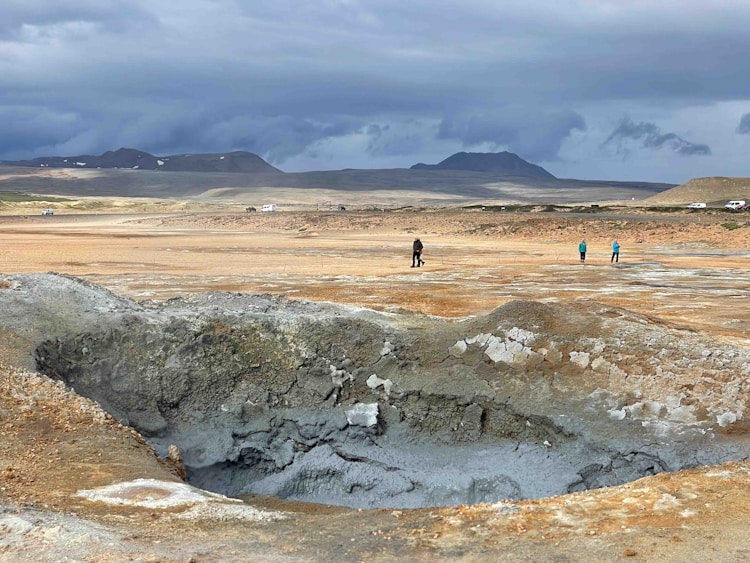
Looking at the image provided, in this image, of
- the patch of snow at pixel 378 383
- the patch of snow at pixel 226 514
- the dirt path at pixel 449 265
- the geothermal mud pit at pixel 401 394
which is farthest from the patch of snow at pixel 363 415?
the dirt path at pixel 449 265

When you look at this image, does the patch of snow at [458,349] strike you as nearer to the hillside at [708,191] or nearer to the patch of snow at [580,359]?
the patch of snow at [580,359]

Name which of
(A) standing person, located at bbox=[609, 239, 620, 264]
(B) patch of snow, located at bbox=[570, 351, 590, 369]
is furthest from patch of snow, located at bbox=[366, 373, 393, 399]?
(A) standing person, located at bbox=[609, 239, 620, 264]

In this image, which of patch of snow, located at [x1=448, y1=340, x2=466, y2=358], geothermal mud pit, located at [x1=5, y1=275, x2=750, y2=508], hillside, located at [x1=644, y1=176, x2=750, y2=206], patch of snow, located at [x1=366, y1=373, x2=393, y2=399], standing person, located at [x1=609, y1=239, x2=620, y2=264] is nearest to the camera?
geothermal mud pit, located at [x1=5, y1=275, x2=750, y2=508]

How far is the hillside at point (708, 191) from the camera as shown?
468 ft

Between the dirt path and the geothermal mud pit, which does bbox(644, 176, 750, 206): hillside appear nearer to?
the dirt path

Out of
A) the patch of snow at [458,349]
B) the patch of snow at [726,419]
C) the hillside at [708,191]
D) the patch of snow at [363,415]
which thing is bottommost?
the patch of snow at [363,415]

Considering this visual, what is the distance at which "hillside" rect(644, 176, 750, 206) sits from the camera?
143 m

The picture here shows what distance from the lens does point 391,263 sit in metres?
42.6

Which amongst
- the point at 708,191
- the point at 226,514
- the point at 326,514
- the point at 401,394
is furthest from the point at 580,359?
the point at 708,191

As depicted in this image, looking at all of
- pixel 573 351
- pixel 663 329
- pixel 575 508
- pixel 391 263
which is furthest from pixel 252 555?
pixel 391 263

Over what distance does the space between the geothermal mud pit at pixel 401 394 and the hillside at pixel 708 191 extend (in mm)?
135078

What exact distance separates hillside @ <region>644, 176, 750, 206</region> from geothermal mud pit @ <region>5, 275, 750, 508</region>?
135 meters

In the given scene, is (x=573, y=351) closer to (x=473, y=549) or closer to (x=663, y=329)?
(x=663, y=329)

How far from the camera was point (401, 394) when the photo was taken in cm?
1430
